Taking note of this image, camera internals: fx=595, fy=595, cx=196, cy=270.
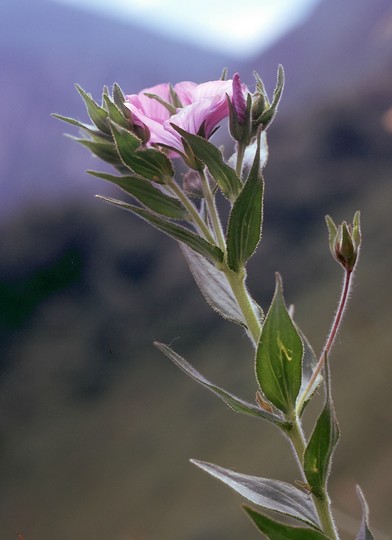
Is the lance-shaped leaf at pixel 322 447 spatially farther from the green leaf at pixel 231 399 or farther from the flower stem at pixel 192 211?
the flower stem at pixel 192 211

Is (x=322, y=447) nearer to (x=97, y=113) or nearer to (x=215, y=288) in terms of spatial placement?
(x=215, y=288)

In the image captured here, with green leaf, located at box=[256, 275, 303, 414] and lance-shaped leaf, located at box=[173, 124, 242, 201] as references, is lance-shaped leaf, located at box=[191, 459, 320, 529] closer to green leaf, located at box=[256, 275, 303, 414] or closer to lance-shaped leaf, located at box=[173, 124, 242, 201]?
green leaf, located at box=[256, 275, 303, 414]

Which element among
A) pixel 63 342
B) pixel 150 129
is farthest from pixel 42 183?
pixel 150 129

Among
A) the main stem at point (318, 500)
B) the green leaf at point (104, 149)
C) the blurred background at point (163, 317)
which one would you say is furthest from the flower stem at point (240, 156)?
the blurred background at point (163, 317)

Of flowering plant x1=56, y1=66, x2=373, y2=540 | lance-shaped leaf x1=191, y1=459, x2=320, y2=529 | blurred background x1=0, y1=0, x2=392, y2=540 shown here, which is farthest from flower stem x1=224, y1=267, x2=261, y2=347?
blurred background x1=0, y1=0, x2=392, y2=540

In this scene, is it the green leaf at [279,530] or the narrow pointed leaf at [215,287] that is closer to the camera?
the green leaf at [279,530]

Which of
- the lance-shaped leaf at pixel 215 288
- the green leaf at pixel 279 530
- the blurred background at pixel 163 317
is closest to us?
the green leaf at pixel 279 530

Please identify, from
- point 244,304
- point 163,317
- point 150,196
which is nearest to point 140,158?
point 150,196
